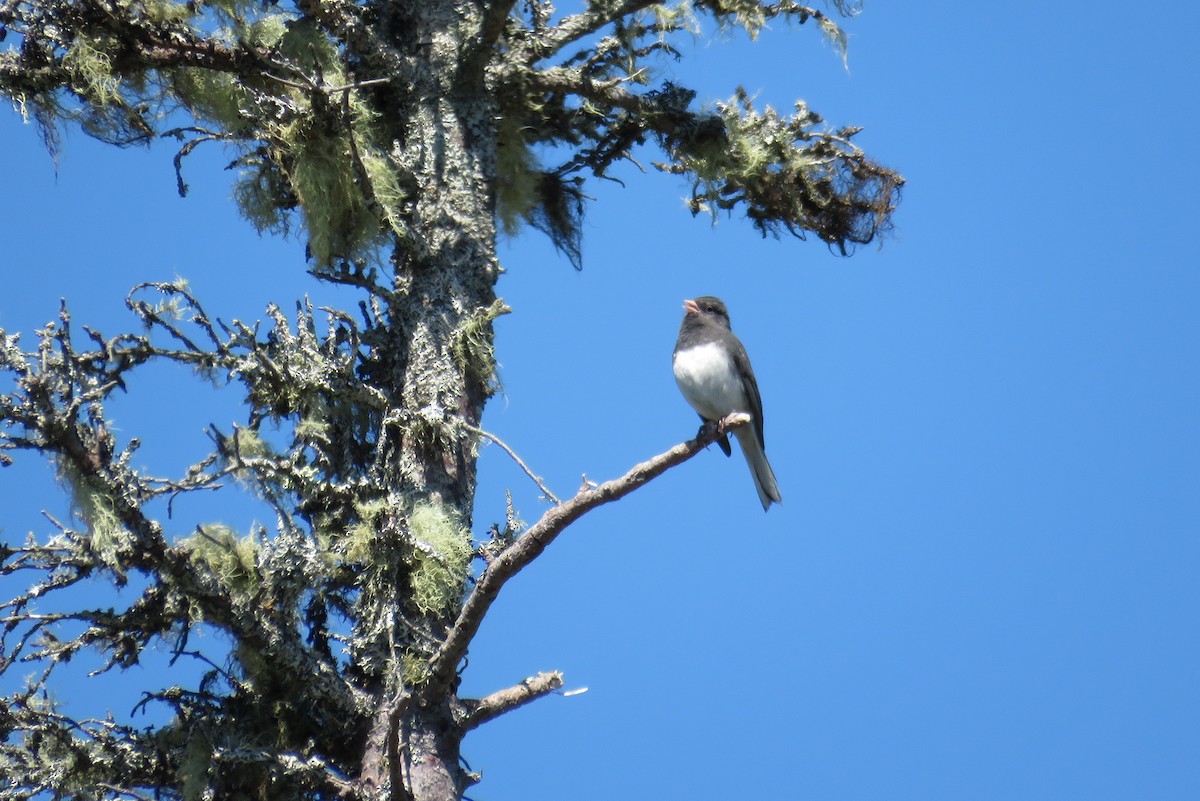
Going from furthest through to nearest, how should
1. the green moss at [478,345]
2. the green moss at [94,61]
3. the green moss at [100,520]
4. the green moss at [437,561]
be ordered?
the green moss at [94,61], the green moss at [478,345], the green moss at [437,561], the green moss at [100,520]

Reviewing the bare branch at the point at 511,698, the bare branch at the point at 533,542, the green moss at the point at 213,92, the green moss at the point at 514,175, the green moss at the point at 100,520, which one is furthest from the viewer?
the green moss at the point at 514,175

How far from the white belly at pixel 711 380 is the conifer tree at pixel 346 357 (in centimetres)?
77

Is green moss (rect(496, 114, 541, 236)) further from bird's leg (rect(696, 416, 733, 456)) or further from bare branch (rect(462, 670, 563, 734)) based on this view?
bare branch (rect(462, 670, 563, 734))

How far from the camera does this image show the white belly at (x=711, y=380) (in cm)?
637

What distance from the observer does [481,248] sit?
5410 mm

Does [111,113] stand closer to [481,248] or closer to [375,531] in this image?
[481,248]

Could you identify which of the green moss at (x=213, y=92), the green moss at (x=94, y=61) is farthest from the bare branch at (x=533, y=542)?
the green moss at (x=94, y=61)

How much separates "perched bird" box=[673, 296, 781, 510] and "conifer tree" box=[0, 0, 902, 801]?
70 cm

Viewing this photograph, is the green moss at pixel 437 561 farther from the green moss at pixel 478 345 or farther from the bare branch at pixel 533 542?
the green moss at pixel 478 345

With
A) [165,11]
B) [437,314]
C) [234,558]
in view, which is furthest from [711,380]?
[165,11]

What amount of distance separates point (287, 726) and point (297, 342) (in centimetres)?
147

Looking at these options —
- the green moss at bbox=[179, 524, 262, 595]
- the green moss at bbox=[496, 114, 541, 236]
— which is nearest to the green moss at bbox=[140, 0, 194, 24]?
the green moss at bbox=[496, 114, 541, 236]

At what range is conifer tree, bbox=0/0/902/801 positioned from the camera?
4.14m

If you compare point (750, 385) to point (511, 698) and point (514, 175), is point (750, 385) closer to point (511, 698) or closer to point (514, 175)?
point (514, 175)
